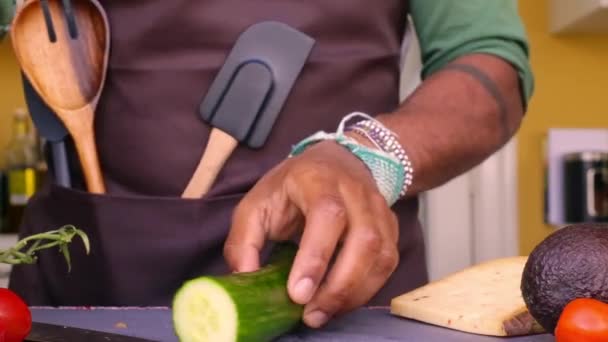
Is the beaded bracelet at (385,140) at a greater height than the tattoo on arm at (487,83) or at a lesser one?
lesser

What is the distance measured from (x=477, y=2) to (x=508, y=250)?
1.12 metres

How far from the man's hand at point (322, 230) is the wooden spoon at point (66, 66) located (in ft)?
1.03

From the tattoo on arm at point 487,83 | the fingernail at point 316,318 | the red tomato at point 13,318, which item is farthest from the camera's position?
the tattoo on arm at point 487,83

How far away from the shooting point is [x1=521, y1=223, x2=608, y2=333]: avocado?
2.11ft

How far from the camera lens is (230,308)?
59 cm

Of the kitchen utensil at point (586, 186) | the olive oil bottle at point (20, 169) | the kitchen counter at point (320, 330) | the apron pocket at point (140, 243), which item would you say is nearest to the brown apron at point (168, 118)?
the apron pocket at point (140, 243)

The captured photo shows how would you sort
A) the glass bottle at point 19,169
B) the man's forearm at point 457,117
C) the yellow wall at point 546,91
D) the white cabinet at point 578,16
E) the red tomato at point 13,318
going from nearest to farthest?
the red tomato at point 13,318, the man's forearm at point 457,117, the white cabinet at point 578,16, the glass bottle at point 19,169, the yellow wall at point 546,91

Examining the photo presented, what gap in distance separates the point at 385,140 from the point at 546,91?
1.36 metres

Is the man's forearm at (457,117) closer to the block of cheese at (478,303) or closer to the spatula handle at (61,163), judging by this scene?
the block of cheese at (478,303)

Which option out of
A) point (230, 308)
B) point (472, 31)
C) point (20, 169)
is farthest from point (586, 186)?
point (230, 308)

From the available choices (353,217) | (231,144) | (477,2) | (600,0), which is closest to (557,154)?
(600,0)

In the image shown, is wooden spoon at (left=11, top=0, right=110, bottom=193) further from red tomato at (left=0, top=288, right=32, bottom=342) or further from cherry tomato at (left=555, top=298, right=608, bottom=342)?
cherry tomato at (left=555, top=298, right=608, bottom=342)

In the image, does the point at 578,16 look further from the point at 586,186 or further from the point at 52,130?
the point at 52,130

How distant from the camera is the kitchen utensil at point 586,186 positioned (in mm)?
1993
